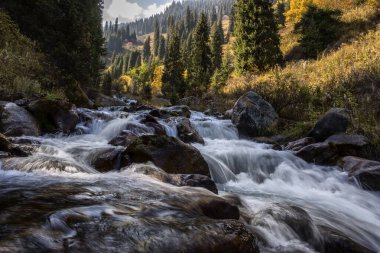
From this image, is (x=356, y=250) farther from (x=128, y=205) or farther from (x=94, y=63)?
(x=94, y=63)

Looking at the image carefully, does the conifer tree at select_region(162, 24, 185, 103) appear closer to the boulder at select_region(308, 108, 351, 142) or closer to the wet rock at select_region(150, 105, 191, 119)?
the wet rock at select_region(150, 105, 191, 119)

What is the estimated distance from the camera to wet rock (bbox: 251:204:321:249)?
430 centimetres

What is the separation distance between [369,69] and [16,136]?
43.2 ft

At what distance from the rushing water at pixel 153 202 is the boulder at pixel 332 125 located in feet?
5.45

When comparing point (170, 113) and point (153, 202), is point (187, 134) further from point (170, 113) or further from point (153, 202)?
point (153, 202)

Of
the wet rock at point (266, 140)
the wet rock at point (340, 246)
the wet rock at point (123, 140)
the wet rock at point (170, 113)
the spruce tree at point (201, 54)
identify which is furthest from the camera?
the spruce tree at point (201, 54)

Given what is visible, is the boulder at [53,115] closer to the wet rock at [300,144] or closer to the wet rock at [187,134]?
the wet rock at [187,134]

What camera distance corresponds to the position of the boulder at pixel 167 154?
650 centimetres

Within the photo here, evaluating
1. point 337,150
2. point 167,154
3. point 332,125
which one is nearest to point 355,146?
point 337,150

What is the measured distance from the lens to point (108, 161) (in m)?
6.46

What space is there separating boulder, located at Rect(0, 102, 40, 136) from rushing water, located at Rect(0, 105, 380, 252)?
0.56 meters

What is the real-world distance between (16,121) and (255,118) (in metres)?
8.64

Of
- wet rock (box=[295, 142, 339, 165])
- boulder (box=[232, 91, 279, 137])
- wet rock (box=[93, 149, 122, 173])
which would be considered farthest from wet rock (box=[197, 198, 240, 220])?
boulder (box=[232, 91, 279, 137])

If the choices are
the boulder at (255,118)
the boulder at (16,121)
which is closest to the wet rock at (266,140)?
the boulder at (255,118)
